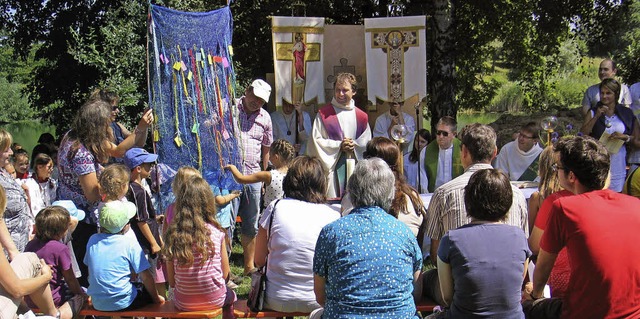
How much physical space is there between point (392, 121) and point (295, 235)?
374 centimetres

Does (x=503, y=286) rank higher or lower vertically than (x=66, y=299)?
higher

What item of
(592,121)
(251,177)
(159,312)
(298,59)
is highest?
(298,59)

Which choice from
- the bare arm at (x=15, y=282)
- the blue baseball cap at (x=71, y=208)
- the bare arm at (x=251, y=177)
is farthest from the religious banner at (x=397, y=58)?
the bare arm at (x=15, y=282)

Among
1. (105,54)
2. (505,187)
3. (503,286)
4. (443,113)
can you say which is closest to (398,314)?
(503,286)

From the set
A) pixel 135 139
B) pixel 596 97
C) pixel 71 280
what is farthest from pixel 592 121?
pixel 71 280

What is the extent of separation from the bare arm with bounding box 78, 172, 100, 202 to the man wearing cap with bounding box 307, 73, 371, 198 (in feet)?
8.25

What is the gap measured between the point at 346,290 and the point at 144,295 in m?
1.64

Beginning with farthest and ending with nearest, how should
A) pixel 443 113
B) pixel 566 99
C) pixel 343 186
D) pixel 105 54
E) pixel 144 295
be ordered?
pixel 566 99 → pixel 443 113 → pixel 105 54 → pixel 343 186 → pixel 144 295

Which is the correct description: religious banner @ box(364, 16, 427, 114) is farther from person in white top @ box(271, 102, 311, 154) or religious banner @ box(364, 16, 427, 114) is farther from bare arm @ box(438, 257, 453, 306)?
bare arm @ box(438, 257, 453, 306)

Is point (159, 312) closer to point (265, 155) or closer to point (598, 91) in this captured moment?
point (265, 155)

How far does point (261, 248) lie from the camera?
4109 mm

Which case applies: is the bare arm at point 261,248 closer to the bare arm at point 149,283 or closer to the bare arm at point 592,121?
the bare arm at point 149,283

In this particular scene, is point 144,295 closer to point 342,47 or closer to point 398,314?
point 398,314

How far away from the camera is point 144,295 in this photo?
4.37 metres
